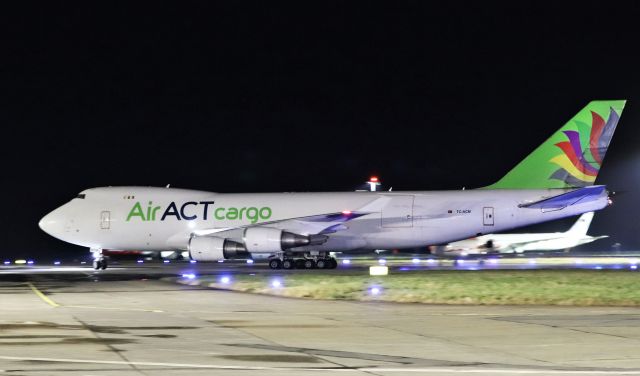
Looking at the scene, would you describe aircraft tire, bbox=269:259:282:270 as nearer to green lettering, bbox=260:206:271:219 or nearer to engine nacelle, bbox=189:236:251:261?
engine nacelle, bbox=189:236:251:261

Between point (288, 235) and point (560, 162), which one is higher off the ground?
point (560, 162)

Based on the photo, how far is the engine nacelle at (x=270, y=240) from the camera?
5050cm

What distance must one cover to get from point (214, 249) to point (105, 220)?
9145 mm

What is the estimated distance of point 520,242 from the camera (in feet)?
286

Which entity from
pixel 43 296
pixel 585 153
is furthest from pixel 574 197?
pixel 43 296

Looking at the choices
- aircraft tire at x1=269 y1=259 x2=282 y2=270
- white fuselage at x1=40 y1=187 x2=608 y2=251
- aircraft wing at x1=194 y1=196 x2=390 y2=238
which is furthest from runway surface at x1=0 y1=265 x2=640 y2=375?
white fuselage at x1=40 y1=187 x2=608 y2=251

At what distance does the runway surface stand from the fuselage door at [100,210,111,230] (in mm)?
29214

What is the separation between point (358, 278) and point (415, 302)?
9.23 meters

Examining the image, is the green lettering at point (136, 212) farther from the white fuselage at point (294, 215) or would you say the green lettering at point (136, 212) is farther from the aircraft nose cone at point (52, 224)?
the aircraft nose cone at point (52, 224)

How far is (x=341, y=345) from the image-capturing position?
53.6ft

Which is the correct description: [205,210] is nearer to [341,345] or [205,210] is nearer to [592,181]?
[592,181]

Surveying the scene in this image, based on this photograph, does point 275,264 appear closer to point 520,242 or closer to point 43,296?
point 43,296

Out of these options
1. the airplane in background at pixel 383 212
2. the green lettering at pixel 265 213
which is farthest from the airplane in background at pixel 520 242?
the green lettering at pixel 265 213

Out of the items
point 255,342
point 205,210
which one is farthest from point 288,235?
point 255,342
